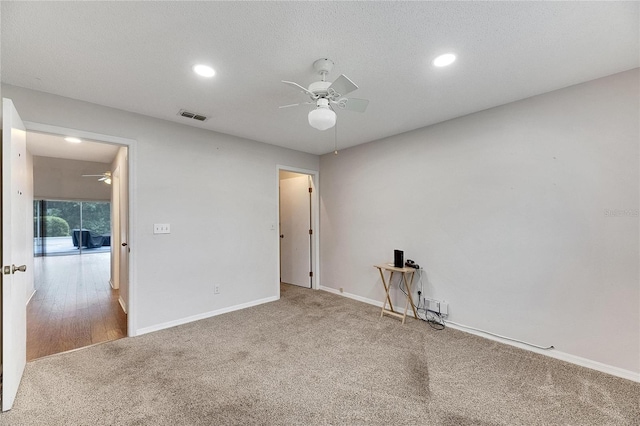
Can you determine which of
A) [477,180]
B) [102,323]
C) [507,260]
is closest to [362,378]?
[507,260]

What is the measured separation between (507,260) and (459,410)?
5.48 ft

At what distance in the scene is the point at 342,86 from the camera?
1.88 m

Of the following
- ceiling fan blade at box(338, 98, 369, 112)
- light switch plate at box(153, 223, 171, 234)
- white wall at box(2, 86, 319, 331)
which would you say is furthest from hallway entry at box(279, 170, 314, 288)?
ceiling fan blade at box(338, 98, 369, 112)

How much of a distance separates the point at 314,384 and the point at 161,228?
8.10ft

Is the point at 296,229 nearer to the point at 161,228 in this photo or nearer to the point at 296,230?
the point at 296,230

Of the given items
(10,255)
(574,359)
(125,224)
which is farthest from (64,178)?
(574,359)

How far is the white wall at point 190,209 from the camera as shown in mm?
2922

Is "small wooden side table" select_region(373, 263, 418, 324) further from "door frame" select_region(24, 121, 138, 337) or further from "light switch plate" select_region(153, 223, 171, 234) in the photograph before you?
"door frame" select_region(24, 121, 138, 337)

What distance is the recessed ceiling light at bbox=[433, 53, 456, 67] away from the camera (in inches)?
78.3

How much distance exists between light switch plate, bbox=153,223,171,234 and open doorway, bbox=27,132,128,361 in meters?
0.46

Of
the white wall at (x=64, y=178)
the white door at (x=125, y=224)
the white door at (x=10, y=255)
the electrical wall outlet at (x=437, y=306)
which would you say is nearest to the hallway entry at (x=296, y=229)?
the electrical wall outlet at (x=437, y=306)

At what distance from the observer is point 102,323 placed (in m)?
3.38

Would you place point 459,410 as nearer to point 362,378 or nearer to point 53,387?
point 362,378

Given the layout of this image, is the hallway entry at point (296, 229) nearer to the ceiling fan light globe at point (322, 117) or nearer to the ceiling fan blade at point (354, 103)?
the ceiling fan blade at point (354, 103)
